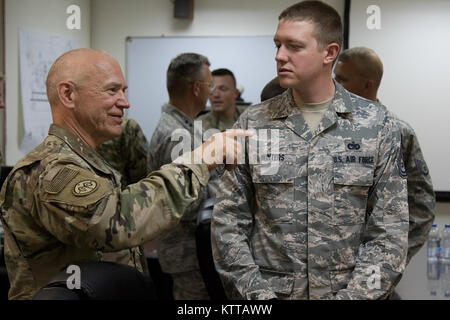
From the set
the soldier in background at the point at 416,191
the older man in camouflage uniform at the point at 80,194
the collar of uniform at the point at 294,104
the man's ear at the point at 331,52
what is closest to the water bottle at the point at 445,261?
the soldier in background at the point at 416,191

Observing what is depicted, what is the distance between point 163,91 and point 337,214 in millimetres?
2812

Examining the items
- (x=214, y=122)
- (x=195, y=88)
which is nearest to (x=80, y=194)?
(x=195, y=88)

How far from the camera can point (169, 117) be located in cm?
239

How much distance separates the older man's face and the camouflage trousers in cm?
124

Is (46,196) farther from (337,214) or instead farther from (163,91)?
(163,91)

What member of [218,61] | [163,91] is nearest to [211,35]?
[218,61]

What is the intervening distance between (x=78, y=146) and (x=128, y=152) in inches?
52.3

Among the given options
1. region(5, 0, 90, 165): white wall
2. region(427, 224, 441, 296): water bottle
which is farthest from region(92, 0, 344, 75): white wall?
region(427, 224, 441, 296): water bottle

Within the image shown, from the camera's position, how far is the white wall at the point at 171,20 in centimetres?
352

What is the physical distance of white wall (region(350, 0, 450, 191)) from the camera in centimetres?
289

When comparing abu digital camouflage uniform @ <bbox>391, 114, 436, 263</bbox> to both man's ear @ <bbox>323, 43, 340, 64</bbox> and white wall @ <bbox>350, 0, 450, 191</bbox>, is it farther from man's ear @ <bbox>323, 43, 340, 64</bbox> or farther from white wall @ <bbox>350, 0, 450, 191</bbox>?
white wall @ <bbox>350, 0, 450, 191</bbox>

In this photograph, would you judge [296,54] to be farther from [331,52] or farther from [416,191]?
[416,191]

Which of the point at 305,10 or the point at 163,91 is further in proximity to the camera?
the point at 163,91

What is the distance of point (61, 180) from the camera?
0.93 meters
